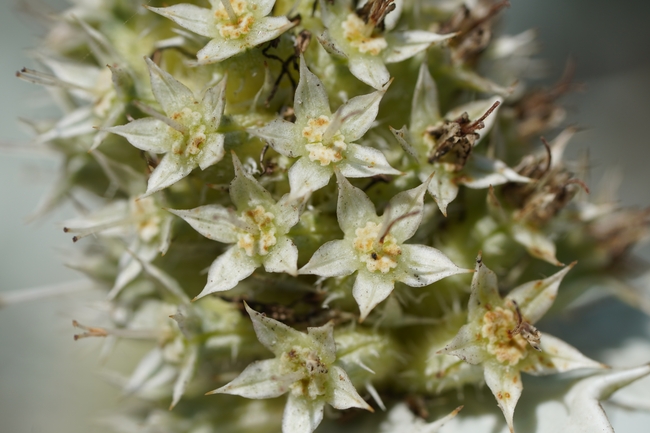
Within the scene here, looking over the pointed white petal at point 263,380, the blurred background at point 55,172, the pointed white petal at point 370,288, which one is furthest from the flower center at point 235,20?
the blurred background at point 55,172

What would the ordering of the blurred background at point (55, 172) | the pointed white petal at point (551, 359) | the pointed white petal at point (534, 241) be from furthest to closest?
1. the blurred background at point (55, 172)
2. the pointed white petal at point (534, 241)
3. the pointed white petal at point (551, 359)

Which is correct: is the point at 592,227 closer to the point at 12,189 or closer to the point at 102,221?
the point at 102,221

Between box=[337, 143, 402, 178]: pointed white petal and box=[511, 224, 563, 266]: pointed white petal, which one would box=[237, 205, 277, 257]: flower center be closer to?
box=[337, 143, 402, 178]: pointed white petal

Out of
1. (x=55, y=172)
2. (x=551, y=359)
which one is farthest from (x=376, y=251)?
(x=55, y=172)

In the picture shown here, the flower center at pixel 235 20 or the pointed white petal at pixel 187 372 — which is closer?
the flower center at pixel 235 20

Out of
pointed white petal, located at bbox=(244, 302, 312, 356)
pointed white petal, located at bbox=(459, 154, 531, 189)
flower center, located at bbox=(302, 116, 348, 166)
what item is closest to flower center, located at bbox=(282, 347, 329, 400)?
pointed white petal, located at bbox=(244, 302, 312, 356)

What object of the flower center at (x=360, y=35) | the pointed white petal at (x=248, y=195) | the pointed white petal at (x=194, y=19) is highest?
the pointed white petal at (x=194, y=19)

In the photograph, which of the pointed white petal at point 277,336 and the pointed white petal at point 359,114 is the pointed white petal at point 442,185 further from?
the pointed white petal at point 277,336

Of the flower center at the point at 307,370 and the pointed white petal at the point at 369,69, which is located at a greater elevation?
the pointed white petal at the point at 369,69
